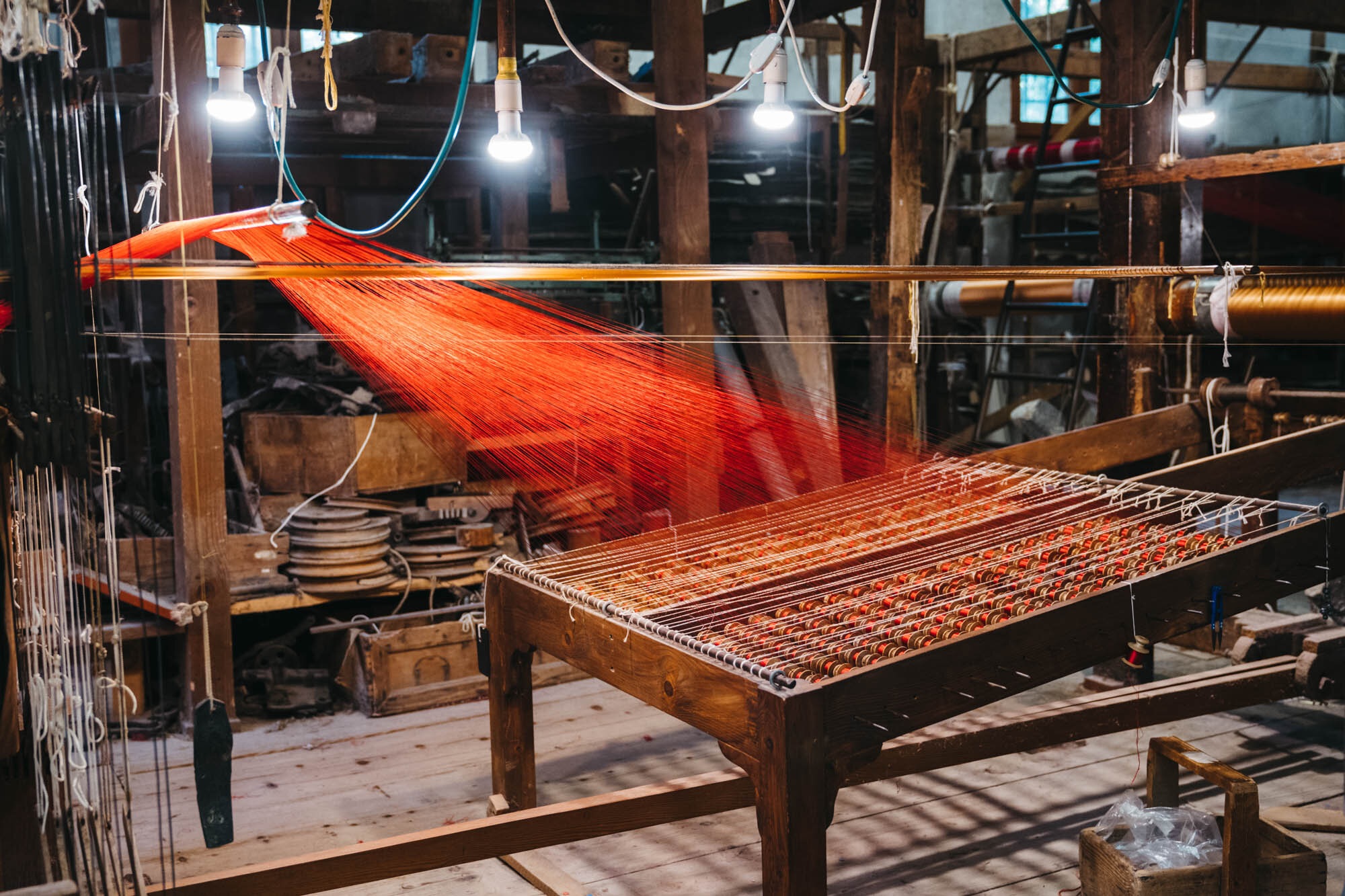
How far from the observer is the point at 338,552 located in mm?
6160

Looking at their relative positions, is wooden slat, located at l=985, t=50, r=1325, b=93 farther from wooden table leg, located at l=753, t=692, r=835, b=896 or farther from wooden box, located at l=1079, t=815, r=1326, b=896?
wooden table leg, located at l=753, t=692, r=835, b=896

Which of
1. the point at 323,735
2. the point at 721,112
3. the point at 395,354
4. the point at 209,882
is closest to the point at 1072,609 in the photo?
the point at 209,882

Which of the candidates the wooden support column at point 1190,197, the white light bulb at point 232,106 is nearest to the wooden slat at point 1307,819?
the wooden support column at point 1190,197

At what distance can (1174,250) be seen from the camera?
6172mm

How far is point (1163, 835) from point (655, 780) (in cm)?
202

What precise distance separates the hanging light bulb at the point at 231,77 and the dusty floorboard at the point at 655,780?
2.05m

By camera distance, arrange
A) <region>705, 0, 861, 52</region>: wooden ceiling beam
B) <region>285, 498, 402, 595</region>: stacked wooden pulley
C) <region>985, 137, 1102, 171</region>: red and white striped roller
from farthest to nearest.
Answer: <region>985, 137, 1102, 171</region>: red and white striped roller → <region>705, 0, 861, 52</region>: wooden ceiling beam → <region>285, 498, 402, 595</region>: stacked wooden pulley

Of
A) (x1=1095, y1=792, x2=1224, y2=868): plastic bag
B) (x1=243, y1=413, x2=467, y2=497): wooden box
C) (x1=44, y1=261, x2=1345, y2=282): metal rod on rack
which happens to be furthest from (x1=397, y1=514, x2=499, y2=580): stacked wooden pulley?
(x1=1095, y1=792, x2=1224, y2=868): plastic bag

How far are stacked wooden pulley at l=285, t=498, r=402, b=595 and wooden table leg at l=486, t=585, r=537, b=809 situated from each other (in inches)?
72.6

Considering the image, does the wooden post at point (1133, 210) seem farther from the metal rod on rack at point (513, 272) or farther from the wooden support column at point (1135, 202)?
the metal rod on rack at point (513, 272)

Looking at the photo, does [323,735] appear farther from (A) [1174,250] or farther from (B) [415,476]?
(A) [1174,250]

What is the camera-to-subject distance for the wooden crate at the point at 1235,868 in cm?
367

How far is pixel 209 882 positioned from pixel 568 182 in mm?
7858

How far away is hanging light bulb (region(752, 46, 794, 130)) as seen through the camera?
4.27 m
